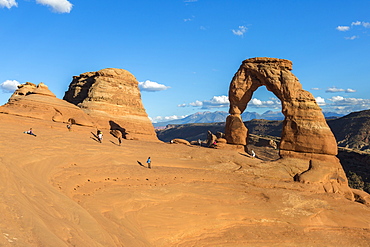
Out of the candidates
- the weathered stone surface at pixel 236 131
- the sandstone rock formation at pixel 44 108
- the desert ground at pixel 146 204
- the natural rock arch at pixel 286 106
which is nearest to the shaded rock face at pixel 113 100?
the sandstone rock formation at pixel 44 108

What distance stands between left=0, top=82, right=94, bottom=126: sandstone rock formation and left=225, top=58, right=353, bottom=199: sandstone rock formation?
1603 centimetres

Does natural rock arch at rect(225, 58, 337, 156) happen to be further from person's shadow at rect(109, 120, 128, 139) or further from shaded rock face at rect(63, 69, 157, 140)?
person's shadow at rect(109, 120, 128, 139)

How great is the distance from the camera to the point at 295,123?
24.5m

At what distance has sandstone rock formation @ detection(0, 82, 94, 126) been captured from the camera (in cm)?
2614

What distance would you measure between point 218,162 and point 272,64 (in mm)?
11507

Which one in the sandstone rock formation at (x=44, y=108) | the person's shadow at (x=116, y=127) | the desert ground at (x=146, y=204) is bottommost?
the desert ground at (x=146, y=204)

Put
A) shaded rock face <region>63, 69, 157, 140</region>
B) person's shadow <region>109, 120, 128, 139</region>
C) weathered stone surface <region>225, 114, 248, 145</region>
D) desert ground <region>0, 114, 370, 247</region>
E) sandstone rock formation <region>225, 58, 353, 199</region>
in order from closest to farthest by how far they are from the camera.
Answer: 1. desert ground <region>0, 114, 370, 247</region>
2. sandstone rock formation <region>225, 58, 353, 199</region>
3. weathered stone surface <region>225, 114, 248, 145</region>
4. person's shadow <region>109, 120, 128, 139</region>
5. shaded rock face <region>63, 69, 157, 140</region>

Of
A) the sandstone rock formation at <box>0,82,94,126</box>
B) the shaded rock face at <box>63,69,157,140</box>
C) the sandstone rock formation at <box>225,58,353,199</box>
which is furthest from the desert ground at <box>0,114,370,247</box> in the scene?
the shaded rock face at <box>63,69,157,140</box>

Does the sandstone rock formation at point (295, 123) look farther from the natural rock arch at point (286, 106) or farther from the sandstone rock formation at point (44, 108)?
the sandstone rock formation at point (44, 108)

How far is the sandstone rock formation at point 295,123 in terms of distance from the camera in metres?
21.4

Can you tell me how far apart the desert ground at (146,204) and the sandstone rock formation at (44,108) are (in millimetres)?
7937

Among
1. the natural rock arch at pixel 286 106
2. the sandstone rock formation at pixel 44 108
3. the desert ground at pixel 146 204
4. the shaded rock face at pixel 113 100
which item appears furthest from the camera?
the shaded rock face at pixel 113 100

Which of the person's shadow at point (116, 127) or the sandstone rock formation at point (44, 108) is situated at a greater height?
the sandstone rock formation at point (44, 108)

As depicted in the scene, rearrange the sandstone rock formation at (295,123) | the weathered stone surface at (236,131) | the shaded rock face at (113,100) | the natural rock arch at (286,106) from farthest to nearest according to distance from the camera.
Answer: the shaded rock face at (113,100), the weathered stone surface at (236,131), the natural rock arch at (286,106), the sandstone rock formation at (295,123)
